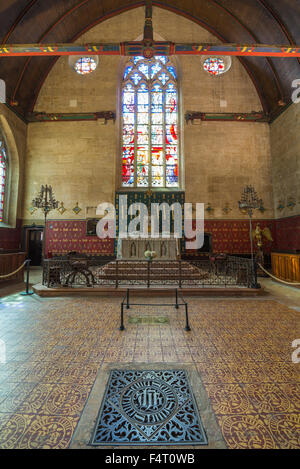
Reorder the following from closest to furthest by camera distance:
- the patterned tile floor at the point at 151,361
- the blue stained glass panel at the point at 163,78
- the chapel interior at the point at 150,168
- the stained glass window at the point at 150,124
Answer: the patterned tile floor at the point at 151,361 < the chapel interior at the point at 150,168 < the stained glass window at the point at 150,124 < the blue stained glass panel at the point at 163,78

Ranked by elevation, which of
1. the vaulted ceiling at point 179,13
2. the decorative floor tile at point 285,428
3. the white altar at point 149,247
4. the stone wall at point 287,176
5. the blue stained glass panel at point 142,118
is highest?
the vaulted ceiling at point 179,13

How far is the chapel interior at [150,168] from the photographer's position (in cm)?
580

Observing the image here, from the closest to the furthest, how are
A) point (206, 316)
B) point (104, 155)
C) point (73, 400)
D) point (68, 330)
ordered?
point (73, 400), point (68, 330), point (206, 316), point (104, 155)

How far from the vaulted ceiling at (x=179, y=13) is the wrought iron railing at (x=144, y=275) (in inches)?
414

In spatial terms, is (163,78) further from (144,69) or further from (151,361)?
(151,361)

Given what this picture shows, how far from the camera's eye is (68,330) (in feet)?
13.2

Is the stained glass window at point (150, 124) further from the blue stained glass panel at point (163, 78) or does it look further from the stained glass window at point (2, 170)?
the stained glass window at point (2, 170)

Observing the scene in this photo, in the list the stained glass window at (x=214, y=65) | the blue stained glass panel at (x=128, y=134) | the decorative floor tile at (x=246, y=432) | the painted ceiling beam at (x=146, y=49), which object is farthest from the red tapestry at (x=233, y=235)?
the decorative floor tile at (x=246, y=432)

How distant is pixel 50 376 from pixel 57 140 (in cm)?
1409

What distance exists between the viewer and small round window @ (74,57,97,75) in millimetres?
13836

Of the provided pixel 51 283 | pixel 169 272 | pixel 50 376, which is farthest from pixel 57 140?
pixel 50 376

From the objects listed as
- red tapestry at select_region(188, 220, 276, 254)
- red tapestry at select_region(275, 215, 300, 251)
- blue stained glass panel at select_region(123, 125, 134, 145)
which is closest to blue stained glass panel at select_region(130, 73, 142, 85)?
blue stained glass panel at select_region(123, 125, 134, 145)
